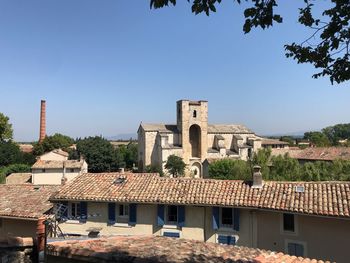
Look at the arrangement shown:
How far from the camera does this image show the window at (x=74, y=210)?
1862 centimetres

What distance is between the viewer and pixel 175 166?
58750 mm

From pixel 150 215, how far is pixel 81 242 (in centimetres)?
1019

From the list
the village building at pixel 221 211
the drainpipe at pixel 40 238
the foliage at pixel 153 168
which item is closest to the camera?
the drainpipe at pixel 40 238

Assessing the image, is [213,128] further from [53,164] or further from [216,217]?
[216,217]

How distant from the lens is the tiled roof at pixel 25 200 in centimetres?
1883

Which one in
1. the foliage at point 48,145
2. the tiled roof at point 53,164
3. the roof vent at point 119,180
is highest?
the foliage at point 48,145

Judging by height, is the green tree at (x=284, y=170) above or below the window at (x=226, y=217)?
above

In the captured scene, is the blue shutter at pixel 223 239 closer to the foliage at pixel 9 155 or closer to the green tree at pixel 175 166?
the green tree at pixel 175 166

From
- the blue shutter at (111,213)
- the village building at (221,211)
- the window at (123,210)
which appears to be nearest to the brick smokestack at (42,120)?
the village building at (221,211)

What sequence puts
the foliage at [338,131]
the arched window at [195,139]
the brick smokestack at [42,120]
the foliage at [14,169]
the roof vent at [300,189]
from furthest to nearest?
the foliage at [338,131], the brick smokestack at [42,120], the arched window at [195,139], the foliage at [14,169], the roof vent at [300,189]

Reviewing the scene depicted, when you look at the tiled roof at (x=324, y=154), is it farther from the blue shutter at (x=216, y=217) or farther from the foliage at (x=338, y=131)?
the foliage at (x=338, y=131)

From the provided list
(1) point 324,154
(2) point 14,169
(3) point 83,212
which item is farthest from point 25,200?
(1) point 324,154

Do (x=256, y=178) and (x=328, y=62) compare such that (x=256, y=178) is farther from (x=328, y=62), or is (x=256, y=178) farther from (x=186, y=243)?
(x=328, y=62)

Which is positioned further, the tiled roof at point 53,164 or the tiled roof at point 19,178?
the tiled roof at point 53,164
